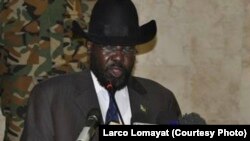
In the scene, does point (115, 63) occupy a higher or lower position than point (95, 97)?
higher

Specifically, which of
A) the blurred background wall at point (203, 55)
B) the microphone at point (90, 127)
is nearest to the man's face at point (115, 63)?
the microphone at point (90, 127)

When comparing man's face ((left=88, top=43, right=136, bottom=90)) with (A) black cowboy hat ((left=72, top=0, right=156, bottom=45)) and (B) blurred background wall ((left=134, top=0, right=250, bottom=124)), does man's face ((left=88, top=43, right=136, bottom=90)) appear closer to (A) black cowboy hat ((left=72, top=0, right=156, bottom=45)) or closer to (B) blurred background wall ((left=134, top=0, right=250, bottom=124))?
(A) black cowboy hat ((left=72, top=0, right=156, bottom=45))

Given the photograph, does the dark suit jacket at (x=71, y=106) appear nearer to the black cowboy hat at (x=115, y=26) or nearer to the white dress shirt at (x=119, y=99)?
the white dress shirt at (x=119, y=99)

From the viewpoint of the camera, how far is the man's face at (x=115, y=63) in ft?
5.92

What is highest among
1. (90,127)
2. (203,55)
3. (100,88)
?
(203,55)

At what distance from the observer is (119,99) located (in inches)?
76.8

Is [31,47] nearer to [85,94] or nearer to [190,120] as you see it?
[85,94]

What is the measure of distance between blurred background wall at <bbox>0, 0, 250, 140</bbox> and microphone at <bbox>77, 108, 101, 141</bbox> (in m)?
1.42

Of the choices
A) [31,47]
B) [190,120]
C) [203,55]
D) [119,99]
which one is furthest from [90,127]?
[203,55]

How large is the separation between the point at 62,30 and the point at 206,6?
780 millimetres

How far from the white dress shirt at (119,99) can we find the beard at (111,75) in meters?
0.03

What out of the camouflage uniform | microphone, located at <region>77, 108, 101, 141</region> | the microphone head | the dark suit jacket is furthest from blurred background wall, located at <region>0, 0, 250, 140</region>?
microphone, located at <region>77, 108, 101, 141</region>

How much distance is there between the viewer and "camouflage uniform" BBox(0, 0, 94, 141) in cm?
231

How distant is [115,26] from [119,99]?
0.30 meters
